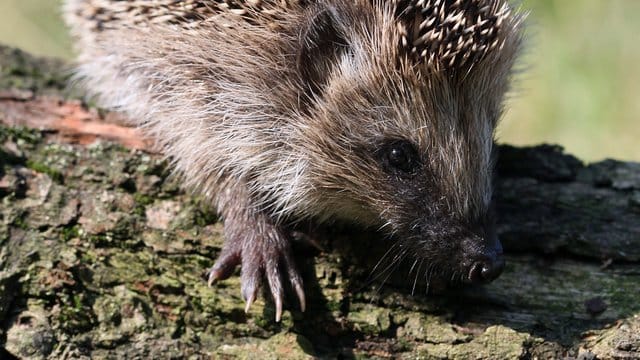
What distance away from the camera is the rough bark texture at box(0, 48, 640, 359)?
89.4 inches

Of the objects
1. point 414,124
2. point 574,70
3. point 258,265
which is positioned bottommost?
point 258,265

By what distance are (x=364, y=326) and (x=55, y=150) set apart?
129 cm

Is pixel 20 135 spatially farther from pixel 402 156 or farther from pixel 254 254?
pixel 402 156

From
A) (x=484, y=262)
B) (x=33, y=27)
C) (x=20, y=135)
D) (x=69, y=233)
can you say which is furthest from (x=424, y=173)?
(x=33, y=27)

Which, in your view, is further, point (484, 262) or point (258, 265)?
point (258, 265)

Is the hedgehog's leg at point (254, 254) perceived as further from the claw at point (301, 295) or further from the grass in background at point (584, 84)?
the grass in background at point (584, 84)

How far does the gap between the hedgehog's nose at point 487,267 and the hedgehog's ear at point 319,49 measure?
2.39ft

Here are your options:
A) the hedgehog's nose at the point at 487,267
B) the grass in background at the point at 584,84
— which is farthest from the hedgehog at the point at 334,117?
the grass in background at the point at 584,84

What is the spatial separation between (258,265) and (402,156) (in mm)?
564

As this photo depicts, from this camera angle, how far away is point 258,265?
7.85ft

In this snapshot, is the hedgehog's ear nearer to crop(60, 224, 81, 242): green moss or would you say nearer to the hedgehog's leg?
the hedgehog's leg

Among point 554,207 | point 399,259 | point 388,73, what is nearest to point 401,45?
point 388,73

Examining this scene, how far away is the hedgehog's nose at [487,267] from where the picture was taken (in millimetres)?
2203

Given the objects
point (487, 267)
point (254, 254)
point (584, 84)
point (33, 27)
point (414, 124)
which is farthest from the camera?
point (33, 27)
